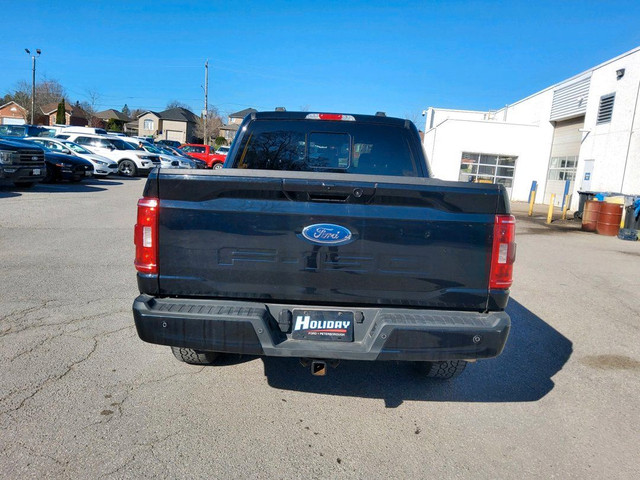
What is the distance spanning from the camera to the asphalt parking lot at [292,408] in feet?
9.15

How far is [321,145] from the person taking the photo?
13.9 ft

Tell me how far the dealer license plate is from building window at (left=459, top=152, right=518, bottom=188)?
85.0 ft

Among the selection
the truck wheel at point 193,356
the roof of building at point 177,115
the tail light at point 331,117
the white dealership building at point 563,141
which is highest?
the roof of building at point 177,115

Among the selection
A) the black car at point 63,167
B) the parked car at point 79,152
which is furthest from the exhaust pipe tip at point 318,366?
the parked car at point 79,152

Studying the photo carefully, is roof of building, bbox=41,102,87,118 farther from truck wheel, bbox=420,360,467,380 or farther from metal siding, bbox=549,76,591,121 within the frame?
truck wheel, bbox=420,360,467,380

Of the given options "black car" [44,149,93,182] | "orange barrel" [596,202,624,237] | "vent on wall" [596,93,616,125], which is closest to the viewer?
"orange barrel" [596,202,624,237]

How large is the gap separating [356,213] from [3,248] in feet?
23.9

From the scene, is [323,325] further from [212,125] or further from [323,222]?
[212,125]

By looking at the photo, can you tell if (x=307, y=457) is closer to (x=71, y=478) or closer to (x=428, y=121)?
(x=71, y=478)

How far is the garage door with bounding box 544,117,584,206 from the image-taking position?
23.6 m

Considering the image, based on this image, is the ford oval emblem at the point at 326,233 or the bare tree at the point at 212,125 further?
the bare tree at the point at 212,125

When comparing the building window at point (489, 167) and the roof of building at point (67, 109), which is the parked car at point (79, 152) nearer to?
the building window at point (489, 167)

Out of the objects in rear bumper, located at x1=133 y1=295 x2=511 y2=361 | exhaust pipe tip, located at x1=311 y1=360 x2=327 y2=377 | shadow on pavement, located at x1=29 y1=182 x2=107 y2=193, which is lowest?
shadow on pavement, located at x1=29 y1=182 x2=107 y2=193

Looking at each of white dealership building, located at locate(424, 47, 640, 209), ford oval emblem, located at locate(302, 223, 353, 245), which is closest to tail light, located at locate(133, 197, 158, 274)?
ford oval emblem, located at locate(302, 223, 353, 245)
